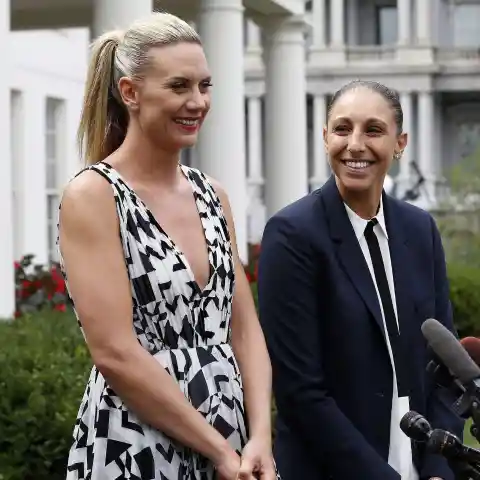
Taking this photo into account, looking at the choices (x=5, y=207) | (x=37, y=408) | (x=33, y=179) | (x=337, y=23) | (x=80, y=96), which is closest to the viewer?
(x=37, y=408)

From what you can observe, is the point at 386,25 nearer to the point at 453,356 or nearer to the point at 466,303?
the point at 466,303

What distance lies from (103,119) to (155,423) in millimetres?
727

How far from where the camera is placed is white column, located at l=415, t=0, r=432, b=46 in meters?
62.3

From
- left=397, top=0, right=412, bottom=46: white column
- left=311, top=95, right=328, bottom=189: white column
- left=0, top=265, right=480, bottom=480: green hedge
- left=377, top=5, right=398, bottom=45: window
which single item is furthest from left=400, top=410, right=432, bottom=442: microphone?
left=377, top=5, right=398, bottom=45: window

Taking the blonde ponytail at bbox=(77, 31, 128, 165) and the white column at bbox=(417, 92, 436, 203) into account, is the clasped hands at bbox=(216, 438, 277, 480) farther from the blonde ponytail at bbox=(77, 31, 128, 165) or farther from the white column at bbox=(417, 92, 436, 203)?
the white column at bbox=(417, 92, 436, 203)

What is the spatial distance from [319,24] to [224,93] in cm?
5254

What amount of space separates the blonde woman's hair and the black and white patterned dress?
16 cm

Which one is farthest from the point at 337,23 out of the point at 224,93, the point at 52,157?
the point at 224,93

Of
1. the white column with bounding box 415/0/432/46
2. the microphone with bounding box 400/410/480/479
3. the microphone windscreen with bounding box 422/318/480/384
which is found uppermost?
the white column with bounding box 415/0/432/46

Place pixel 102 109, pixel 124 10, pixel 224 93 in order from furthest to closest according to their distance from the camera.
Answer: pixel 224 93, pixel 124 10, pixel 102 109

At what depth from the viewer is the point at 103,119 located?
3.21 m

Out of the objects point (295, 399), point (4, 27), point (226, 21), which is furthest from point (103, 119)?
point (226, 21)

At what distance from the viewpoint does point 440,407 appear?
11.8 feet

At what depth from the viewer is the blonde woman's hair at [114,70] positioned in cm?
307
